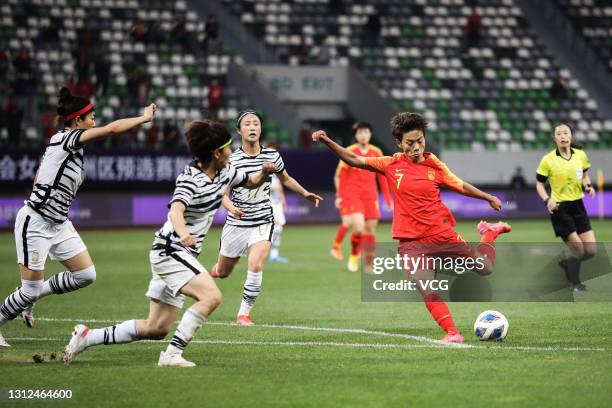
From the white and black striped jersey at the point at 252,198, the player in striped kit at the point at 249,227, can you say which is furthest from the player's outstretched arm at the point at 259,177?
the white and black striped jersey at the point at 252,198

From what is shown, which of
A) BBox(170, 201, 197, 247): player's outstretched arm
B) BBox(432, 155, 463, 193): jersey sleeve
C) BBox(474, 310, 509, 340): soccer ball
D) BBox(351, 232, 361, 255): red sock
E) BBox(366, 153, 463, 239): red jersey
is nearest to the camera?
BBox(170, 201, 197, 247): player's outstretched arm

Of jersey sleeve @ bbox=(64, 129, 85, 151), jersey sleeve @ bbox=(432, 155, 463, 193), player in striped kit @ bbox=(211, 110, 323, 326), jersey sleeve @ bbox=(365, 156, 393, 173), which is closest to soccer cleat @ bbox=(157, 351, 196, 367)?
jersey sleeve @ bbox=(64, 129, 85, 151)

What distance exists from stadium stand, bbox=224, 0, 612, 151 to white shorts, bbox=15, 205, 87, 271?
31.5 m

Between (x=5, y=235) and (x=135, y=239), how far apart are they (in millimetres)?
3791

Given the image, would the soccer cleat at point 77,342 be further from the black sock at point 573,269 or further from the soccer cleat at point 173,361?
the black sock at point 573,269

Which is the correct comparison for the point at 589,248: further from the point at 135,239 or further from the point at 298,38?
the point at 298,38

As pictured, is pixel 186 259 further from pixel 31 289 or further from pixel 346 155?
pixel 346 155

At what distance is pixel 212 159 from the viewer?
9.25 m

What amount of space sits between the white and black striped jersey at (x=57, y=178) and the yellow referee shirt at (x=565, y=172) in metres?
7.84

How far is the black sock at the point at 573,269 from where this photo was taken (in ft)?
54.1

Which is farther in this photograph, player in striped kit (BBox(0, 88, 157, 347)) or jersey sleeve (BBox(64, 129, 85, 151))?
player in striped kit (BBox(0, 88, 157, 347))

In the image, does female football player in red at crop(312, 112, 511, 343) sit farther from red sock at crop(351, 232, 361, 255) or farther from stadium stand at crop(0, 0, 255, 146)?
stadium stand at crop(0, 0, 255, 146)

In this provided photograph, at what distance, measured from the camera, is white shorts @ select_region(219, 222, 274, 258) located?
42.9 ft

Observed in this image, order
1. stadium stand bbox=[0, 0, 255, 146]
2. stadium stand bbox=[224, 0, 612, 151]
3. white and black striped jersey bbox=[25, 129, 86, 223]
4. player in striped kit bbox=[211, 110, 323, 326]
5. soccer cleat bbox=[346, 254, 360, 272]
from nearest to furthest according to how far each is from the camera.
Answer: white and black striped jersey bbox=[25, 129, 86, 223], player in striped kit bbox=[211, 110, 323, 326], soccer cleat bbox=[346, 254, 360, 272], stadium stand bbox=[0, 0, 255, 146], stadium stand bbox=[224, 0, 612, 151]
